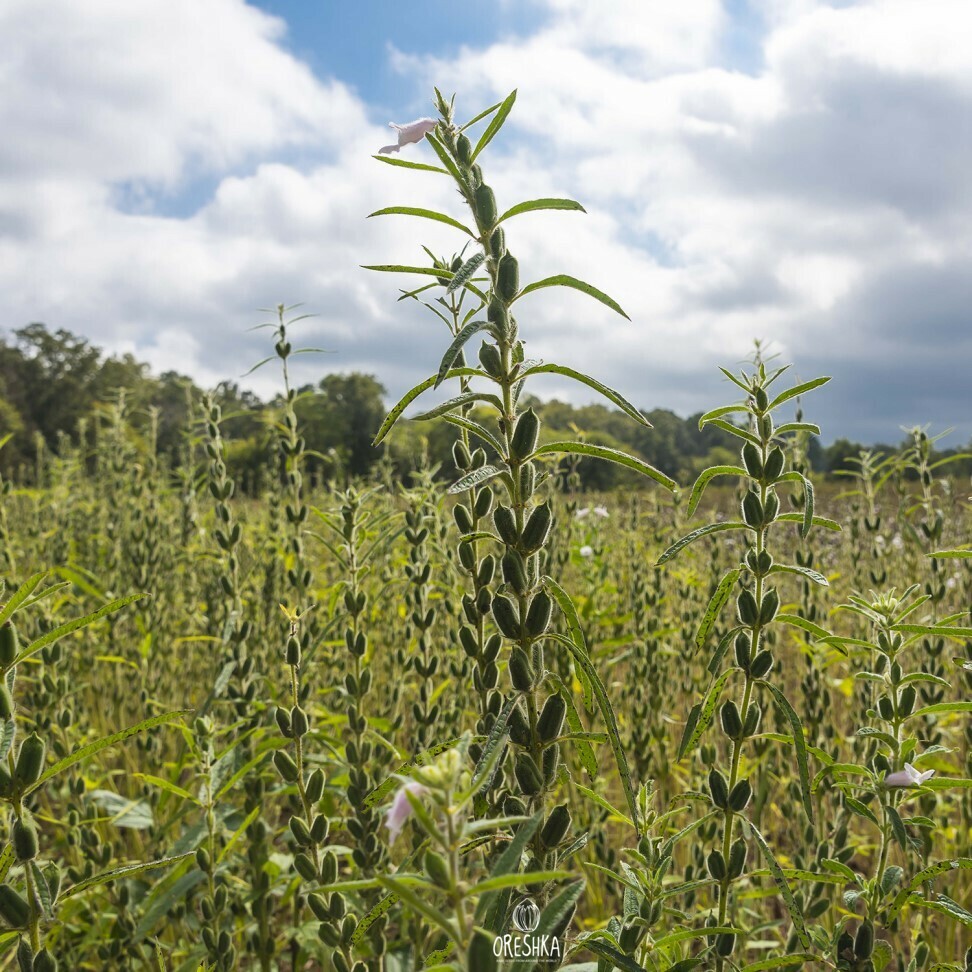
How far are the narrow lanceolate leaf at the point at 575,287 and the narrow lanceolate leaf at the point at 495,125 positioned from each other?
0.56 feet

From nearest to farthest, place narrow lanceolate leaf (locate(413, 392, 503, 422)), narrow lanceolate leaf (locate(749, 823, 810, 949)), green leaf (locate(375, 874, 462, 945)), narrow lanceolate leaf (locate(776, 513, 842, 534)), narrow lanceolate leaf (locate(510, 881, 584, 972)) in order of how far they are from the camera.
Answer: green leaf (locate(375, 874, 462, 945)) → narrow lanceolate leaf (locate(510, 881, 584, 972)) → narrow lanceolate leaf (locate(413, 392, 503, 422)) → narrow lanceolate leaf (locate(749, 823, 810, 949)) → narrow lanceolate leaf (locate(776, 513, 842, 534))

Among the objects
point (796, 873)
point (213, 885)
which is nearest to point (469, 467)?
point (796, 873)

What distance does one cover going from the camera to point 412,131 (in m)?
0.86

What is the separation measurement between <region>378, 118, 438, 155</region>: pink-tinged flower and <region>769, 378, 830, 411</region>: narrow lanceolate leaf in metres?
0.61

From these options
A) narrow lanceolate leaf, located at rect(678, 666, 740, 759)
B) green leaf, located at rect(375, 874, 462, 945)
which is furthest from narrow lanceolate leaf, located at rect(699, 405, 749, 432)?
green leaf, located at rect(375, 874, 462, 945)

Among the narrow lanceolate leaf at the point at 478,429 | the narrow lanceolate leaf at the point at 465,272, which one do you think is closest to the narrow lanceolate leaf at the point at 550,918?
the narrow lanceolate leaf at the point at 478,429

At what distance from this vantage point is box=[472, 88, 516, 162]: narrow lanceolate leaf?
0.85 meters

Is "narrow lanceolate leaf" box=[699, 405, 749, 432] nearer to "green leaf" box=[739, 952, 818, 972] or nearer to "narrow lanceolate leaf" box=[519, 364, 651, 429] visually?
"narrow lanceolate leaf" box=[519, 364, 651, 429]

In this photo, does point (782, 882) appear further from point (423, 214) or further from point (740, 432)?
point (423, 214)

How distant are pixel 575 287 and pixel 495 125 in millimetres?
238

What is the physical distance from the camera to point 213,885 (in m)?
1.56

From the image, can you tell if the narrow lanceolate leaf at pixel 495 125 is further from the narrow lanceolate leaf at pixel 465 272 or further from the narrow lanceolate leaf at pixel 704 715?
the narrow lanceolate leaf at pixel 704 715

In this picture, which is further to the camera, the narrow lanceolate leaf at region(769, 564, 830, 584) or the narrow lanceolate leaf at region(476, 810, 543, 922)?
the narrow lanceolate leaf at region(769, 564, 830, 584)

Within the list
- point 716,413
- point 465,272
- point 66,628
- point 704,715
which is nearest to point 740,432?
point 716,413
